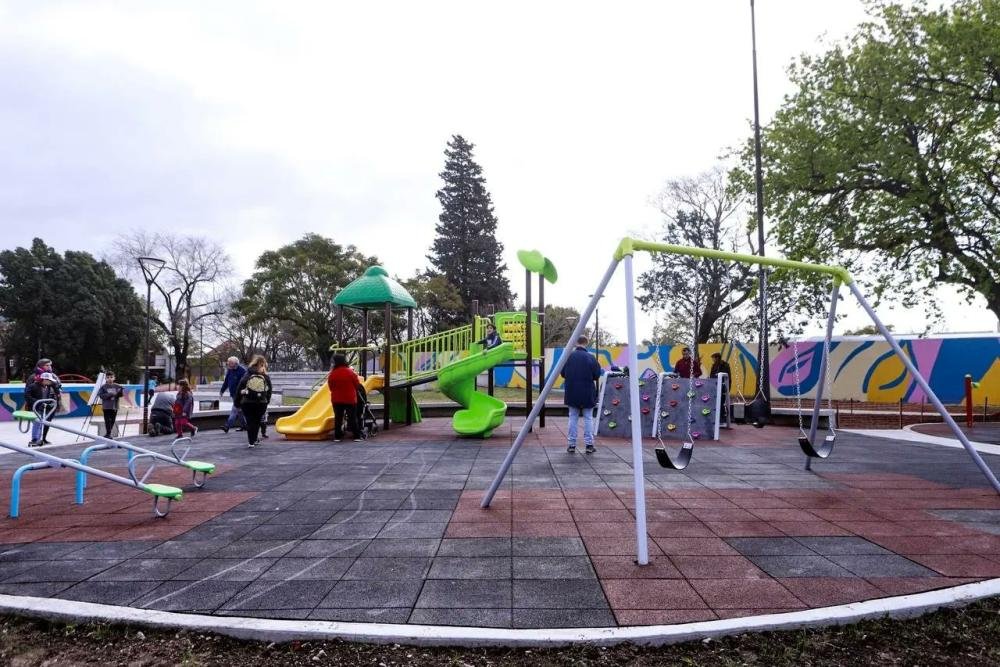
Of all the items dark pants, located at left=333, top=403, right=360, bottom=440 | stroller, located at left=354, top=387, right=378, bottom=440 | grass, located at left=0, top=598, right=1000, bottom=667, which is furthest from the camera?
stroller, located at left=354, top=387, right=378, bottom=440

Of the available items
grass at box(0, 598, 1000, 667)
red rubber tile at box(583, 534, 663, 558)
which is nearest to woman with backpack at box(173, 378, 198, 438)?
grass at box(0, 598, 1000, 667)

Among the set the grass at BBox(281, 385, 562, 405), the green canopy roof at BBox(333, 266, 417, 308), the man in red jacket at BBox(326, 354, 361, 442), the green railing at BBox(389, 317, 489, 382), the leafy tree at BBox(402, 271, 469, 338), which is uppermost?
the leafy tree at BBox(402, 271, 469, 338)

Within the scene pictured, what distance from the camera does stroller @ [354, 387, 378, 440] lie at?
1173 centimetres

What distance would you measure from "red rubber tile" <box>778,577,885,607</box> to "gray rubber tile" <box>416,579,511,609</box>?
5.62 feet

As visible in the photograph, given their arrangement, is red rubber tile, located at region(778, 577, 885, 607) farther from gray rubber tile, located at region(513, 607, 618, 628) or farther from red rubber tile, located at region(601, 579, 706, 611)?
gray rubber tile, located at region(513, 607, 618, 628)

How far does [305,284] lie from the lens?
38844 mm

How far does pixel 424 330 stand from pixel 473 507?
44938 mm

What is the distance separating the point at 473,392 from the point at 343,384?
103 inches

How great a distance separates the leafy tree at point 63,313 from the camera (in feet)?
141

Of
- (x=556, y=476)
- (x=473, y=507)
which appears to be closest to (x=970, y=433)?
(x=556, y=476)

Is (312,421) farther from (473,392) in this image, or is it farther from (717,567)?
(717,567)

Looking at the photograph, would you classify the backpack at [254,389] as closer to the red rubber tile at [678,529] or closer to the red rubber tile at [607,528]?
the red rubber tile at [607,528]

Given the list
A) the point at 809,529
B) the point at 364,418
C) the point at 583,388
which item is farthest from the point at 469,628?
the point at 364,418

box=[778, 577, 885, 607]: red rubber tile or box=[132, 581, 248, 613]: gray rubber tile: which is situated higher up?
box=[778, 577, 885, 607]: red rubber tile
